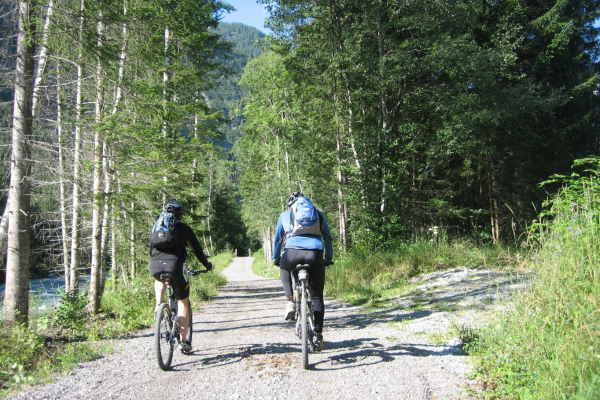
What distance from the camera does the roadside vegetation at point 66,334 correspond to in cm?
435

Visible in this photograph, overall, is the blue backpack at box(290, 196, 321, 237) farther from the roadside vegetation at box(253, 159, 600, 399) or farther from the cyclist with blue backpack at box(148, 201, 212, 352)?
the roadside vegetation at box(253, 159, 600, 399)

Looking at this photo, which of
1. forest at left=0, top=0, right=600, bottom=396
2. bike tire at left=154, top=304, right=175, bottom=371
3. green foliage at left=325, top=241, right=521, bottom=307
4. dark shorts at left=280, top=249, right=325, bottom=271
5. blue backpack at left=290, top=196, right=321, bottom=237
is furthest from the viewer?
green foliage at left=325, top=241, right=521, bottom=307

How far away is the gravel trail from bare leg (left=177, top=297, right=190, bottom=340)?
0.38m

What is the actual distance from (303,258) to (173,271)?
1.62m

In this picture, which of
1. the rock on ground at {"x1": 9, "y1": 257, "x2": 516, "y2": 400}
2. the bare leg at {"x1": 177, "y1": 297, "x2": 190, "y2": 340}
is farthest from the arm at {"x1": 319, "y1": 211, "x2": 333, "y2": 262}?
the bare leg at {"x1": 177, "y1": 297, "x2": 190, "y2": 340}

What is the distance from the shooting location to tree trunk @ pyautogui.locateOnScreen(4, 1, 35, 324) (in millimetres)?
5332

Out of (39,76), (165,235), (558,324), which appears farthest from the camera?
(39,76)

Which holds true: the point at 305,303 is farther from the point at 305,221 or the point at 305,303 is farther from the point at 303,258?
the point at 305,221

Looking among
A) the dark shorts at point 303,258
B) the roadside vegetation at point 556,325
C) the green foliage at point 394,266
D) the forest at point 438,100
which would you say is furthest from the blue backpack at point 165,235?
the forest at point 438,100

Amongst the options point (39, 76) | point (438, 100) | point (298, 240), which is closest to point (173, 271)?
point (298, 240)

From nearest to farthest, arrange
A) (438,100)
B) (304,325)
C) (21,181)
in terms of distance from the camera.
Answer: (304,325), (21,181), (438,100)

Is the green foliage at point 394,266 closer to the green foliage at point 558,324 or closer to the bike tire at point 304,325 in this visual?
the bike tire at point 304,325

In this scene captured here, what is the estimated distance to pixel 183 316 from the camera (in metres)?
4.97

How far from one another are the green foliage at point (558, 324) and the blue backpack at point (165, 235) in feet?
12.2
